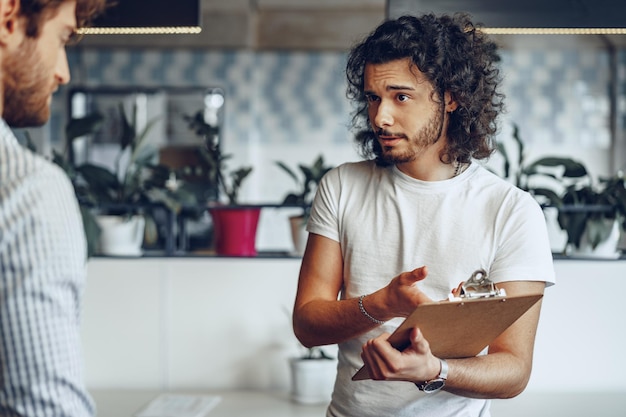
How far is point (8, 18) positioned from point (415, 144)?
889 mm

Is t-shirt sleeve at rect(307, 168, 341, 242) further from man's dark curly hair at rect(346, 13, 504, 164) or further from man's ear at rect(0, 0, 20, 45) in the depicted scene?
man's ear at rect(0, 0, 20, 45)

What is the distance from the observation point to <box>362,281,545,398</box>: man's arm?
4.20 feet

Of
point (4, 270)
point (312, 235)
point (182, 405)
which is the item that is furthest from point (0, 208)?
point (182, 405)

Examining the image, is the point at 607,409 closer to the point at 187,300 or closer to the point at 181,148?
the point at 187,300

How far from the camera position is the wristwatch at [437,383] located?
136 centimetres

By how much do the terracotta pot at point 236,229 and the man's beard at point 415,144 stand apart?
1055 millimetres

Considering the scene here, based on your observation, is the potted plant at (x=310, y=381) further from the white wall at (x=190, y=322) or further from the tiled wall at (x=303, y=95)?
the tiled wall at (x=303, y=95)

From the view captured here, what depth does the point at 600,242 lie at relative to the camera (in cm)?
248

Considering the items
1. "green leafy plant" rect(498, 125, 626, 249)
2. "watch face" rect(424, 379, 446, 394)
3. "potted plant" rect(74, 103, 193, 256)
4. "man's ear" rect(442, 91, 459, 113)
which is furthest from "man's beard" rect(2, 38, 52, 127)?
"green leafy plant" rect(498, 125, 626, 249)

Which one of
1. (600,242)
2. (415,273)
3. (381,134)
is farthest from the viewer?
(600,242)

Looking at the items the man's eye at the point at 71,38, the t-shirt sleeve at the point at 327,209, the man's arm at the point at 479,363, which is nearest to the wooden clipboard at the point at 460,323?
the man's arm at the point at 479,363

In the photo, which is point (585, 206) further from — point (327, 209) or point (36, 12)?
point (36, 12)

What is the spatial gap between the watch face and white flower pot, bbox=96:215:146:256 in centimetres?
146

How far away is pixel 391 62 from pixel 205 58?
364 cm
